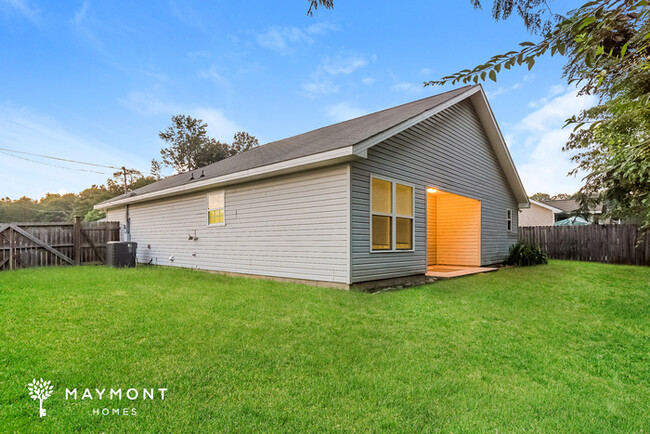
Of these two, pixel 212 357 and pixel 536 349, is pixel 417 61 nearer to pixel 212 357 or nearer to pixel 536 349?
pixel 536 349

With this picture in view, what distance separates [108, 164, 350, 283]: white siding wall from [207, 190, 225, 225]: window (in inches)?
8.8

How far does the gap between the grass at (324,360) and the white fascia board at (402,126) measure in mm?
2627

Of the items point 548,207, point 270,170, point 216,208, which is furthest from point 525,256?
point 548,207

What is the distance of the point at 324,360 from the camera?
304cm

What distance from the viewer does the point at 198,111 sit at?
110ft

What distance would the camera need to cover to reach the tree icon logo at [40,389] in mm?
2261

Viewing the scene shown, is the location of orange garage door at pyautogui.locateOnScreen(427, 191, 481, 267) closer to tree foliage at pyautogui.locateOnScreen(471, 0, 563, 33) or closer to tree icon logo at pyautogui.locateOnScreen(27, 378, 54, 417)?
tree foliage at pyautogui.locateOnScreen(471, 0, 563, 33)

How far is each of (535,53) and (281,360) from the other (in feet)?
9.51

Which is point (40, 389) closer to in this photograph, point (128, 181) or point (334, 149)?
point (334, 149)

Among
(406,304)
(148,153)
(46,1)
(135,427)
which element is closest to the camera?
(135,427)

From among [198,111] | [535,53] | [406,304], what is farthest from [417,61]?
[198,111]

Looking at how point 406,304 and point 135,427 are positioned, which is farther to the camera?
point 406,304

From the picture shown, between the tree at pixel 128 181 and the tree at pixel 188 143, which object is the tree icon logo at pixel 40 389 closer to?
the tree at pixel 188 143

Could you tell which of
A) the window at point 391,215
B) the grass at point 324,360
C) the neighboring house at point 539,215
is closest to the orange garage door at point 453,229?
the window at point 391,215
